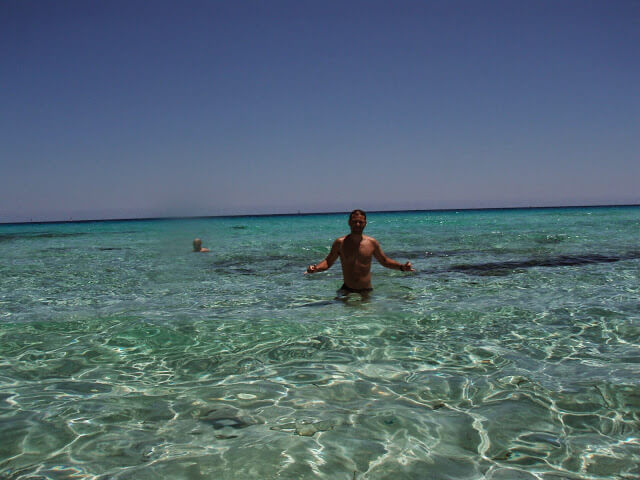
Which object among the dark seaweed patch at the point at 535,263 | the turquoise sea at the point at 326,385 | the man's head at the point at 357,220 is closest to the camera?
the turquoise sea at the point at 326,385

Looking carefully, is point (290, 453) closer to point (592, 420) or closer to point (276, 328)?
point (592, 420)

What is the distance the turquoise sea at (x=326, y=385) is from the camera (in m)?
2.85

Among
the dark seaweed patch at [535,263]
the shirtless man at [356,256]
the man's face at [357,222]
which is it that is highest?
the man's face at [357,222]

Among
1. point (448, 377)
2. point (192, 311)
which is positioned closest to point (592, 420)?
point (448, 377)

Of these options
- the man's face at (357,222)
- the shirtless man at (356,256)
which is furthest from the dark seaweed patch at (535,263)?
the man's face at (357,222)

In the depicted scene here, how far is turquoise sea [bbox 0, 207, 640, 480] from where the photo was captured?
2846mm

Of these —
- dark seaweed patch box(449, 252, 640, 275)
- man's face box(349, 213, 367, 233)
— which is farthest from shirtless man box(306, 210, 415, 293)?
dark seaweed patch box(449, 252, 640, 275)

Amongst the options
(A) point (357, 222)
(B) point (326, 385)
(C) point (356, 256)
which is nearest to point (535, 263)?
(C) point (356, 256)

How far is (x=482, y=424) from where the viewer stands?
3.27 m

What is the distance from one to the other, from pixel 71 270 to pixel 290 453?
13.1m

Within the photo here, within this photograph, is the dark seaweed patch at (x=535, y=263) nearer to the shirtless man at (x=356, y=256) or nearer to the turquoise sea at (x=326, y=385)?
the turquoise sea at (x=326, y=385)

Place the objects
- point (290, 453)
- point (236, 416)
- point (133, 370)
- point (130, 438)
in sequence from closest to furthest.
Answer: point (290, 453), point (130, 438), point (236, 416), point (133, 370)

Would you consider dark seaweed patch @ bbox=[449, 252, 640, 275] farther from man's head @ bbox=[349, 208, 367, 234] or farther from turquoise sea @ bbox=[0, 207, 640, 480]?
man's head @ bbox=[349, 208, 367, 234]

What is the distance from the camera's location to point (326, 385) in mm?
4059
